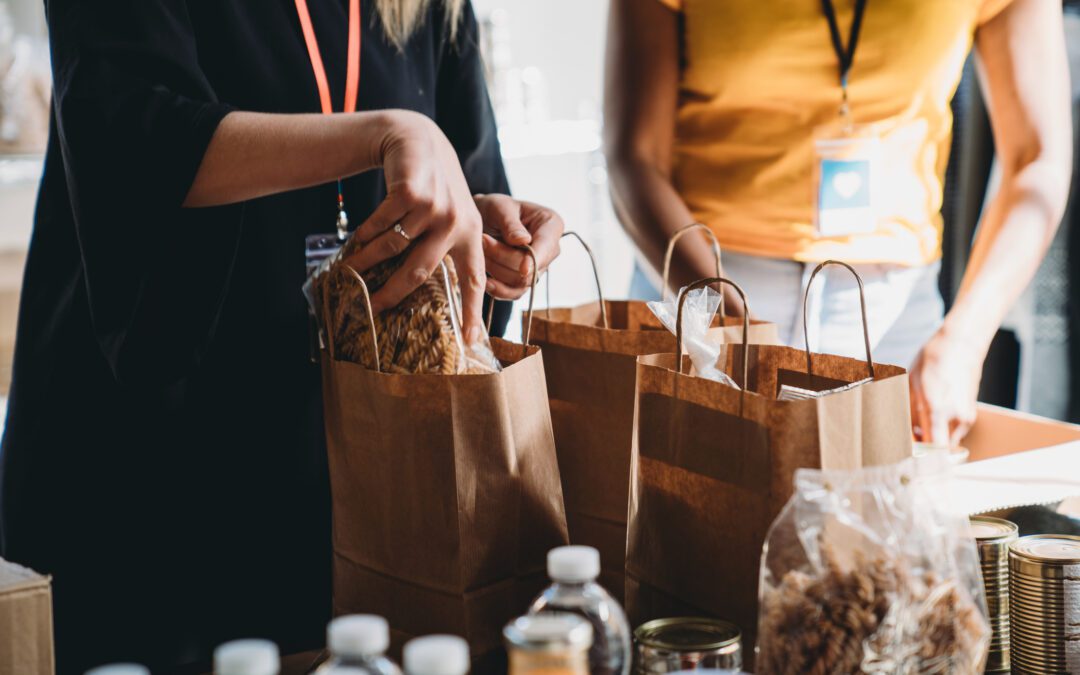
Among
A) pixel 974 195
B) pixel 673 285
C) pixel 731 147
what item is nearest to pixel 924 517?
pixel 673 285

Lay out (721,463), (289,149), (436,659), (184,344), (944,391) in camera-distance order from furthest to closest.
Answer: (944,391) < (184,344) < (289,149) < (721,463) < (436,659)

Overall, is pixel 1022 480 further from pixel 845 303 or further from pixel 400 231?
pixel 400 231

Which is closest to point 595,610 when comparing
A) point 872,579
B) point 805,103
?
point 872,579

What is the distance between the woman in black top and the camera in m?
1.00

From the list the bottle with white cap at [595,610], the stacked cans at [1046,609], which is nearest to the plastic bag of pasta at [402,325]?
the bottle with white cap at [595,610]

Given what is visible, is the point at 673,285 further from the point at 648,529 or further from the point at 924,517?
the point at 924,517

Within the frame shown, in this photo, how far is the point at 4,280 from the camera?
2.98 m

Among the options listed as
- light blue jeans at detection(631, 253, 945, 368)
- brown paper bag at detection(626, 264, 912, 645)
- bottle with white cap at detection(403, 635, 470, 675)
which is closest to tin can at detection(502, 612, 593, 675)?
bottle with white cap at detection(403, 635, 470, 675)

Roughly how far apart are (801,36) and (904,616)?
3.68 ft

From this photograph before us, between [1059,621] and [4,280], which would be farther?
[4,280]

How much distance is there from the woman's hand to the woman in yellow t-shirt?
0.47m

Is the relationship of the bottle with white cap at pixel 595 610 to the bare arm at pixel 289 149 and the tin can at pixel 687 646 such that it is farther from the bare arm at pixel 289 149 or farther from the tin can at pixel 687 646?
the bare arm at pixel 289 149

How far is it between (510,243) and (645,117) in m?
0.63

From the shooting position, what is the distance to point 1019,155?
1.70 m
